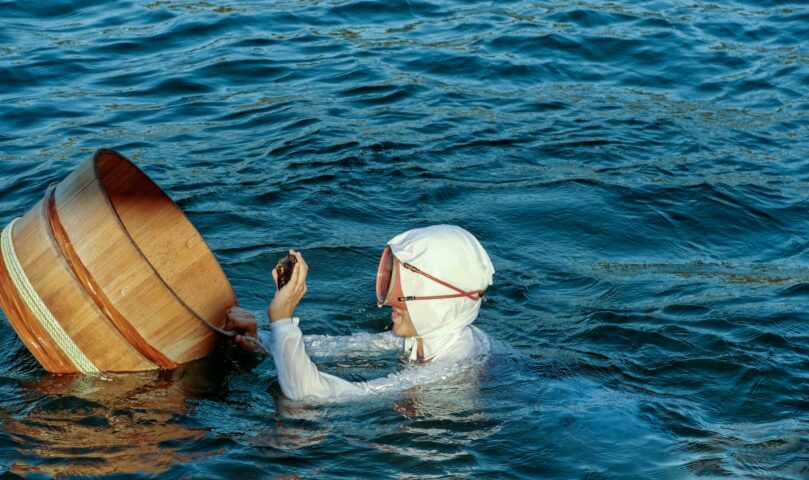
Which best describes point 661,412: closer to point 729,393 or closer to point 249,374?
point 729,393

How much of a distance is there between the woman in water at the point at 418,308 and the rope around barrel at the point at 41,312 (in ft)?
2.97

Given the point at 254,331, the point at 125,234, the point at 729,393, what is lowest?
the point at 729,393

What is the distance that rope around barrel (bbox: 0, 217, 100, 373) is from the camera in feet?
17.6

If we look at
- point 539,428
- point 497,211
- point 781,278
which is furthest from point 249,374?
point 781,278

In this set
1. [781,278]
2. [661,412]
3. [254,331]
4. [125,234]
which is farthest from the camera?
[781,278]

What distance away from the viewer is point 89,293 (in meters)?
5.27

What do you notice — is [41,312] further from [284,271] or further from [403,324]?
[403,324]

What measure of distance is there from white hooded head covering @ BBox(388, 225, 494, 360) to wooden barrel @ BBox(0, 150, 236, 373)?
44.4 inches

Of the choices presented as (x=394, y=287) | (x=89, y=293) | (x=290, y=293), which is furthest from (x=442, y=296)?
(x=89, y=293)

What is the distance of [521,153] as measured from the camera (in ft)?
34.2

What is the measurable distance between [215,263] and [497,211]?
10.9 ft

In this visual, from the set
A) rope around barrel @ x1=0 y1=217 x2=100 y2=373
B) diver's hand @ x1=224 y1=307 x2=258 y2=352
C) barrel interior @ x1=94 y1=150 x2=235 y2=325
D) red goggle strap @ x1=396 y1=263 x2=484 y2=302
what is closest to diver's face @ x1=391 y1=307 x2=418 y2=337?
red goggle strap @ x1=396 y1=263 x2=484 y2=302

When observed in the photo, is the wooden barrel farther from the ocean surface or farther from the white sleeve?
the white sleeve

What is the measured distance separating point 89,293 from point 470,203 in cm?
462
